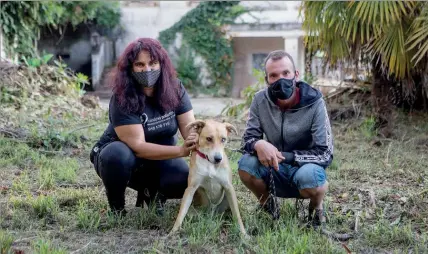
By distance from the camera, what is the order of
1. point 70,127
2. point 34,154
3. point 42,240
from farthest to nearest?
point 70,127 < point 34,154 < point 42,240

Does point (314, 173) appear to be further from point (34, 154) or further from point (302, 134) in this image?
point (34, 154)

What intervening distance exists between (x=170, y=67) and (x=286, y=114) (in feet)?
3.02

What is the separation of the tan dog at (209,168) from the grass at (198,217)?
137 millimetres

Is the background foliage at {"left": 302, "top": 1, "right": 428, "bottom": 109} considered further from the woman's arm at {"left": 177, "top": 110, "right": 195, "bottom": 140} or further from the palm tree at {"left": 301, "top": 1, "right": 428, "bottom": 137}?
the woman's arm at {"left": 177, "top": 110, "right": 195, "bottom": 140}

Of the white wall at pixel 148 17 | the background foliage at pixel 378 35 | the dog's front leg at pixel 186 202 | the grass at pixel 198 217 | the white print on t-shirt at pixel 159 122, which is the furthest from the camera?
the white wall at pixel 148 17

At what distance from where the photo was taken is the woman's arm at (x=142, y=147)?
360 cm

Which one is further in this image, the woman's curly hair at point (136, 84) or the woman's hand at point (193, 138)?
the woman's curly hair at point (136, 84)

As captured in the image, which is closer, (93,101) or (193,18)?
(93,101)

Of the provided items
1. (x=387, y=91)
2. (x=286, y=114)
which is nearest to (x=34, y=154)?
(x=286, y=114)

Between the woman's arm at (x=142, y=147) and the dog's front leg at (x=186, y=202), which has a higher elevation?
the woman's arm at (x=142, y=147)

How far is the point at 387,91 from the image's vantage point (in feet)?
27.7

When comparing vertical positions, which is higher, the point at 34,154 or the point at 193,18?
the point at 193,18

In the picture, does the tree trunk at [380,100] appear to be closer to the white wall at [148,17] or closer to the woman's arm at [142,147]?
the woman's arm at [142,147]

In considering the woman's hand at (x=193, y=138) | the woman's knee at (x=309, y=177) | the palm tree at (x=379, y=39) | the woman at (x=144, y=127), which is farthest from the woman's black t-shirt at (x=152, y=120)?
the palm tree at (x=379, y=39)
